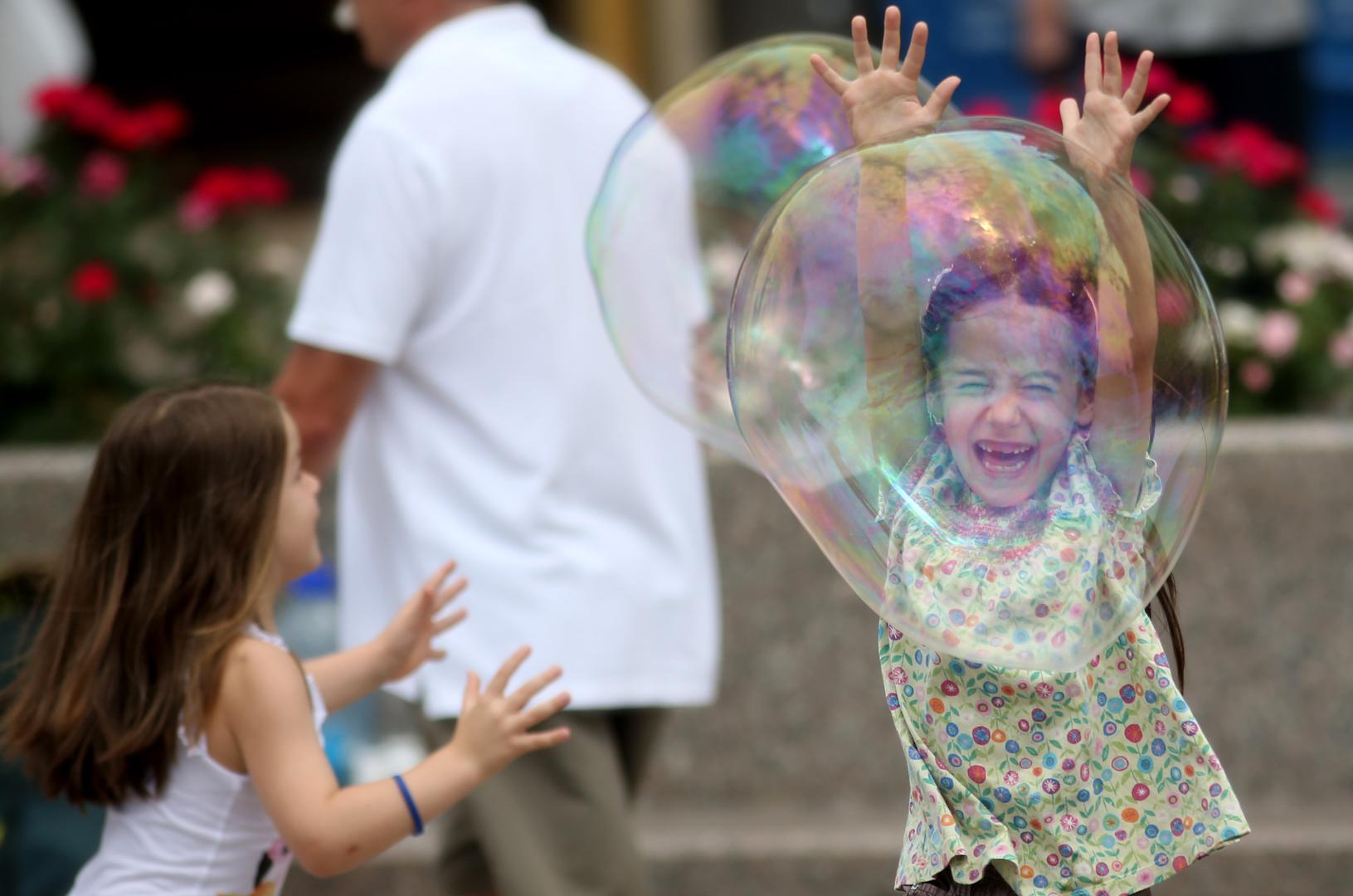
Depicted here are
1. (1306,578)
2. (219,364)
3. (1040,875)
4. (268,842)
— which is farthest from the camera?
(219,364)

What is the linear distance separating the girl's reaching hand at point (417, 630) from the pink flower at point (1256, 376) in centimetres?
277

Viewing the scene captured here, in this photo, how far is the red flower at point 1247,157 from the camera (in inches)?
191

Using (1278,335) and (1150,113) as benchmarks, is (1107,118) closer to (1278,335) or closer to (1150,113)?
(1150,113)

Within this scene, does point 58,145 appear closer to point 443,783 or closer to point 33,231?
point 33,231

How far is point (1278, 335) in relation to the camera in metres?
4.50

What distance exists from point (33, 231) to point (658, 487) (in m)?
2.91

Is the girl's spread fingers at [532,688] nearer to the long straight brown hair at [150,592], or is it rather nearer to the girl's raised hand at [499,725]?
the girl's raised hand at [499,725]

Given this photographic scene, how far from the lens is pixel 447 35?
279cm

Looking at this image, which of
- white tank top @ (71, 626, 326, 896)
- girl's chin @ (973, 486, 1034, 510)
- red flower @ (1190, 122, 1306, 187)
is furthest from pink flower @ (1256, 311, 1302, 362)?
white tank top @ (71, 626, 326, 896)

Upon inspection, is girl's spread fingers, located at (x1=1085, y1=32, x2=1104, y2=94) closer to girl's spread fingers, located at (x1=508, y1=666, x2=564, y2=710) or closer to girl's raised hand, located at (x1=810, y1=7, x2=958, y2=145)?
girl's raised hand, located at (x1=810, y1=7, x2=958, y2=145)

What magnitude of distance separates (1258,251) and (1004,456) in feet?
10.9

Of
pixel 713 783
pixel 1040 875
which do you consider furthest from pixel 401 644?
pixel 713 783

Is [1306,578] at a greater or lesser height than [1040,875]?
lesser

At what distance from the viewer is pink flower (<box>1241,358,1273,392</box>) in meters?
4.53
